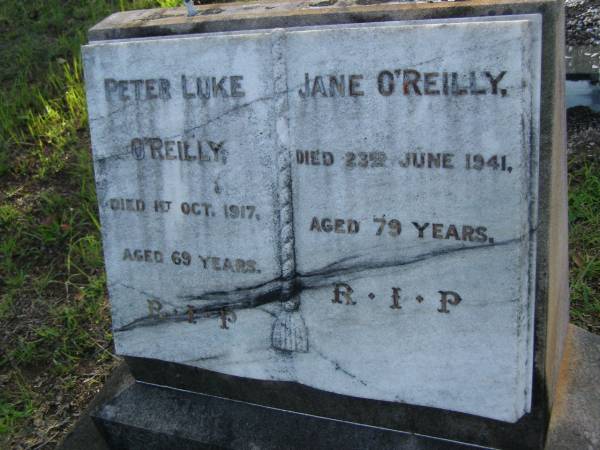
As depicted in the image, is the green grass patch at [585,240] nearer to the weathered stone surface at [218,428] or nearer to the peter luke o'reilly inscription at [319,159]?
the weathered stone surface at [218,428]

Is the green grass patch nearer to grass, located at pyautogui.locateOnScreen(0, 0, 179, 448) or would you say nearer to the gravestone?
the gravestone

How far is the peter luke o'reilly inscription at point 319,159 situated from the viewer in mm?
1622

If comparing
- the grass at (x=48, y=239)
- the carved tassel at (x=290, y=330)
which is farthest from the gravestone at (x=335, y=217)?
the grass at (x=48, y=239)

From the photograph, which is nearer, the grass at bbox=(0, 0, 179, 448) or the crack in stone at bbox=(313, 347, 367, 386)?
the crack in stone at bbox=(313, 347, 367, 386)

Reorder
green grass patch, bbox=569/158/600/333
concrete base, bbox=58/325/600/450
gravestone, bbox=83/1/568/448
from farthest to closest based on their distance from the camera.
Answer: green grass patch, bbox=569/158/600/333, concrete base, bbox=58/325/600/450, gravestone, bbox=83/1/568/448

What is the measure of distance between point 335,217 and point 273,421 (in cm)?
64

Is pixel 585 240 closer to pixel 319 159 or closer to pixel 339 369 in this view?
pixel 339 369

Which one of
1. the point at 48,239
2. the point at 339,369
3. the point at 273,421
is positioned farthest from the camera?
the point at 48,239

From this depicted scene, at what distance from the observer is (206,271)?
201 cm

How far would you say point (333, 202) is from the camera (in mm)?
1793

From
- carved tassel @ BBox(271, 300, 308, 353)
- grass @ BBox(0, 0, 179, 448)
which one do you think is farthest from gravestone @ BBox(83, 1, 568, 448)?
grass @ BBox(0, 0, 179, 448)

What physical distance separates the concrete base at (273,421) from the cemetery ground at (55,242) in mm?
341

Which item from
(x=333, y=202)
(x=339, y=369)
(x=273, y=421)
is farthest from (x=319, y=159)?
(x=273, y=421)

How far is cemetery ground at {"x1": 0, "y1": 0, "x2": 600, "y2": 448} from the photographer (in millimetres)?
2623
